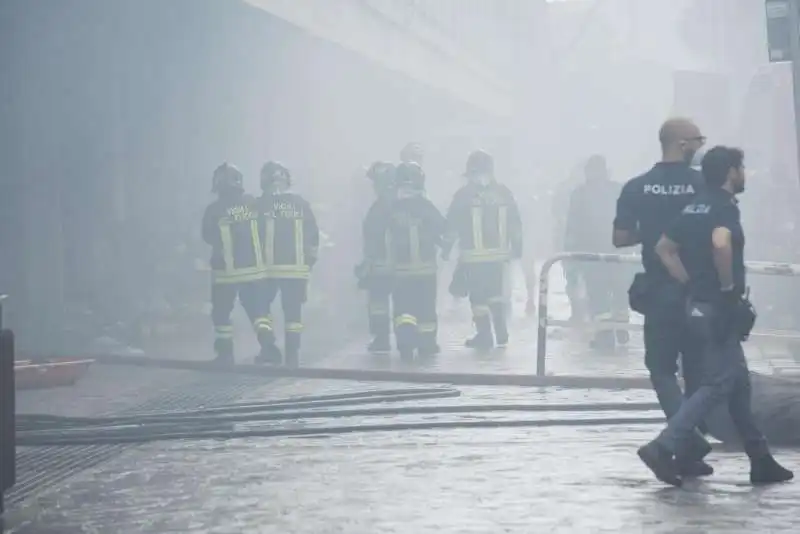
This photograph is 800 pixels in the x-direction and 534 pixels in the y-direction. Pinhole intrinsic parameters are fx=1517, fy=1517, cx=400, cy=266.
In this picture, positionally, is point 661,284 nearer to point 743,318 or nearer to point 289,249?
point 743,318

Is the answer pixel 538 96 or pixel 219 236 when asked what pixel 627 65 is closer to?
pixel 538 96

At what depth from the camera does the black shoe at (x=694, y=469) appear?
272 inches

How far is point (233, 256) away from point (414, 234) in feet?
6.10

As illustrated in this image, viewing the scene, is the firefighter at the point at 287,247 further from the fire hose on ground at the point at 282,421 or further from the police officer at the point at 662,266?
the police officer at the point at 662,266

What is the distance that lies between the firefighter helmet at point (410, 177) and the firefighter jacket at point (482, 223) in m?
0.61

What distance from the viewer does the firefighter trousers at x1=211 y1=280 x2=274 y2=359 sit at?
13852 millimetres

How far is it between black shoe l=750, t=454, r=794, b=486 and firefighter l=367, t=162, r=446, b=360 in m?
7.87

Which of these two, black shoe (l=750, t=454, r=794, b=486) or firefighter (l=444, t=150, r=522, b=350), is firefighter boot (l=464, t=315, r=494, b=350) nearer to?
firefighter (l=444, t=150, r=522, b=350)

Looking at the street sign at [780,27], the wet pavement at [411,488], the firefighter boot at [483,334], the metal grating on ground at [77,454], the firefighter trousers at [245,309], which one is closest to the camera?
the wet pavement at [411,488]

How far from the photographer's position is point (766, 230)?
18.0m

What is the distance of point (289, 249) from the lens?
13766 mm

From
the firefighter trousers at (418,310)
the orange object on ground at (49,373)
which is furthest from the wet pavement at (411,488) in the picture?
the firefighter trousers at (418,310)

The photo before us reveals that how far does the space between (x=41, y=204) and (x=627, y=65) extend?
5509 centimetres

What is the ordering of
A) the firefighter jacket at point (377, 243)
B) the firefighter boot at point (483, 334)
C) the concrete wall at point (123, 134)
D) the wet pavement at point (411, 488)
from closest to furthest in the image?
1. the wet pavement at point (411, 488)
2. the firefighter jacket at point (377, 243)
3. the firefighter boot at point (483, 334)
4. the concrete wall at point (123, 134)
